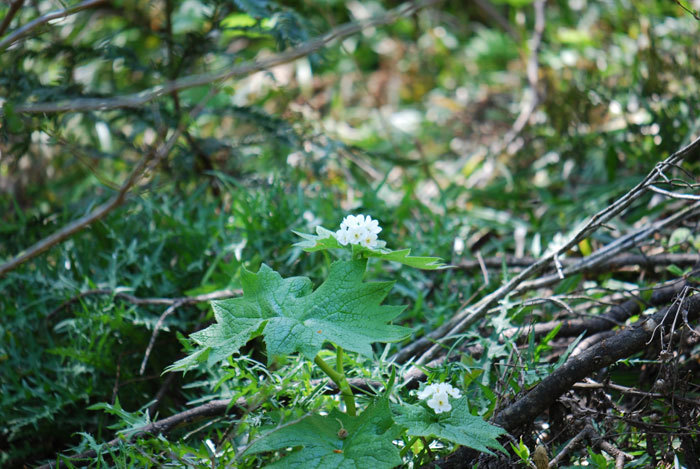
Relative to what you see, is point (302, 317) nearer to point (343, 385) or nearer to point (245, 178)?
point (343, 385)

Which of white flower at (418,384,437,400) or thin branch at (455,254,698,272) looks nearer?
white flower at (418,384,437,400)

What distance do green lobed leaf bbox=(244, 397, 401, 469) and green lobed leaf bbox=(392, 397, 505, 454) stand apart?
0.04 m

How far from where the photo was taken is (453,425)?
979 mm

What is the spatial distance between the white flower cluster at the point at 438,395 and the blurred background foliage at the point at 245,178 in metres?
0.17

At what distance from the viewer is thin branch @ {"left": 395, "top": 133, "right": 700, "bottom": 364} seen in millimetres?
1180

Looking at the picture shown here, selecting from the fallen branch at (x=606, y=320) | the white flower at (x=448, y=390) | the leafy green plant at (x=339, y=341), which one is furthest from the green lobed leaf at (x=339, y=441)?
the fallen branch at (x=606, y=320)

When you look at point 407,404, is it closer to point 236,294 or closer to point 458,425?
point 458,425

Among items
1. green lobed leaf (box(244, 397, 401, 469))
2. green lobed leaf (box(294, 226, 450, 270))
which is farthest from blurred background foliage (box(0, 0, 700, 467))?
green lobed leaf (box(294, 226, 450, 270))

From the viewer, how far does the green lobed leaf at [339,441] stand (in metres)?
0.91

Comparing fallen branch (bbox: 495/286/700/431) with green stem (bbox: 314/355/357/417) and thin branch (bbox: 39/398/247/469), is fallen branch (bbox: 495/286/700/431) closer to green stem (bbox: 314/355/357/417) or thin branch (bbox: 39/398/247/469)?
green stem (bbox: 314/355/357/417)

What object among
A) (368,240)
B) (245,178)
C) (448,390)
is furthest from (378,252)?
(245,178)

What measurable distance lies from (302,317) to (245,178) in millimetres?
1268

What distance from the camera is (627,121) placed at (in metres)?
2.18

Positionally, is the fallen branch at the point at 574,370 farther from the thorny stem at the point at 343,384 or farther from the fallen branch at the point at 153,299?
the fallen branch at the point at 153,299
